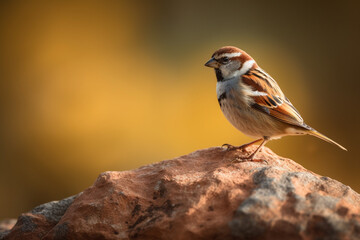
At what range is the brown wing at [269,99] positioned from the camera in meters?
3.43

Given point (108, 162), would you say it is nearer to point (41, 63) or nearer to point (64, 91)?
point (64, 91)

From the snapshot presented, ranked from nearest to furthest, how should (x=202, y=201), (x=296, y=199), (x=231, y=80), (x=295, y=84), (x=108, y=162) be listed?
(x=296, y=199)
(x=202, y=201)
(x=231, y=80)
(x=108, y=162)
(x=295, y=84)

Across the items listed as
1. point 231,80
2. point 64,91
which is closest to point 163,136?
point 64,91

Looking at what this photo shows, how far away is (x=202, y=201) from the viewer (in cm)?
238

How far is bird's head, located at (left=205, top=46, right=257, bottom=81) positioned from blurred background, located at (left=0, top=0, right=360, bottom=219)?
7.45 feet

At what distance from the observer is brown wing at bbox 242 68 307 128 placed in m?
3.43

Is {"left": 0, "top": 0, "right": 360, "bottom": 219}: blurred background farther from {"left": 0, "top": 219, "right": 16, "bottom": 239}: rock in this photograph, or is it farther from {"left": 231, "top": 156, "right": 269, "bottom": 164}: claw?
{"left": 231, "top": 156, "right": 269, "bottom": 164}: claw

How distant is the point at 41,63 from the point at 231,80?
11.0 feet

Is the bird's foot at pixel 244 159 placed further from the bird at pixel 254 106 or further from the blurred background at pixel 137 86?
the blurred background at pixel 137 86

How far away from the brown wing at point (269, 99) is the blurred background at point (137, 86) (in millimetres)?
2280

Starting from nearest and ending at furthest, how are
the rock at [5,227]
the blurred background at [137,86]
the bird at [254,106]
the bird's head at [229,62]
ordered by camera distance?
the rock at [5,227] → the bird at [254,106] → the bird's head at [229,62] → the blurred background at [137,86]

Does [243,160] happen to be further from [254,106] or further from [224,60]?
[224,60]

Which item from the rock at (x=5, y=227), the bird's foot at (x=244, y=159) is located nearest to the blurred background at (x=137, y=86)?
the rock at (x=5, y=227)

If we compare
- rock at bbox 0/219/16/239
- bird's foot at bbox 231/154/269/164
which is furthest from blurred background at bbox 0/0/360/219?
bird's foot at bbox 231/154/269/164
